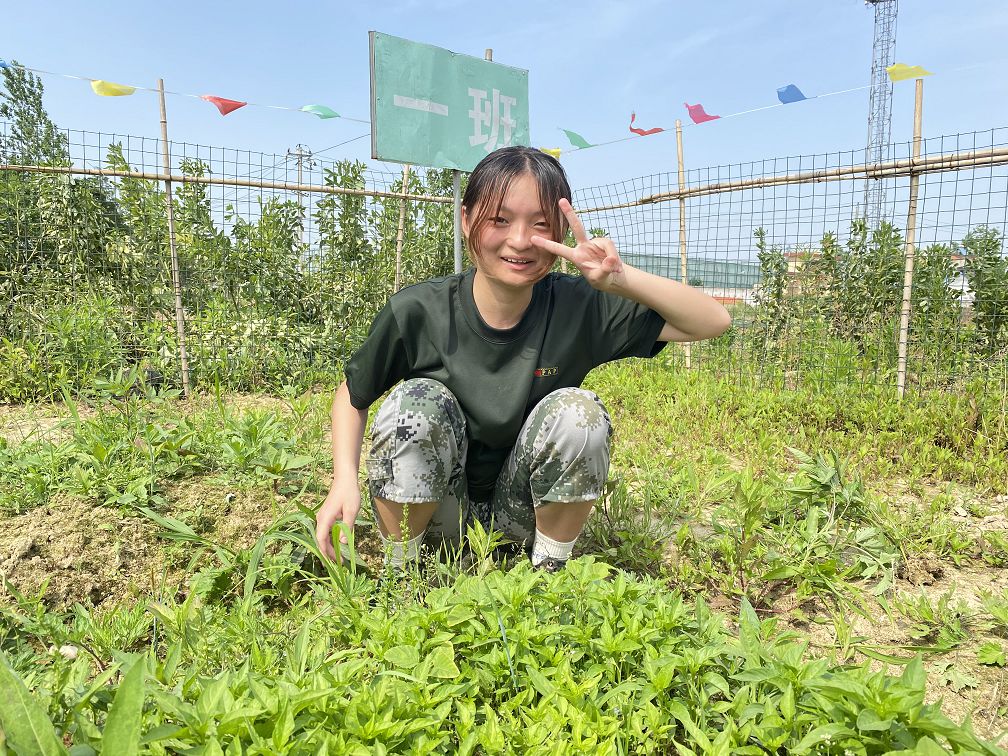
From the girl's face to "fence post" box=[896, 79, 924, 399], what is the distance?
384cm

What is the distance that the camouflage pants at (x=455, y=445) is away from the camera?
1.84m

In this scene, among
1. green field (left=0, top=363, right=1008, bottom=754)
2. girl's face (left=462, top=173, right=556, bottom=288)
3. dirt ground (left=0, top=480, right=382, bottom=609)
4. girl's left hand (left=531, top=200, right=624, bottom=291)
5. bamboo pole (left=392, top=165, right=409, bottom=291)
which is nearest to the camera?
green field (left=0, top=363, right=1008, bottom=754)

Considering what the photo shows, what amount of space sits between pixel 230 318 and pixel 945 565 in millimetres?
5053

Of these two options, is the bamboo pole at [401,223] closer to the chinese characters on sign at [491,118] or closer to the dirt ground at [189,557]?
the chinese characters on sign at [491,118]

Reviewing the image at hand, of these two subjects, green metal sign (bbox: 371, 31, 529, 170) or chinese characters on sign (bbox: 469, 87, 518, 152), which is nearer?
green metal sign (bbox: 371, 31, 529, 170)

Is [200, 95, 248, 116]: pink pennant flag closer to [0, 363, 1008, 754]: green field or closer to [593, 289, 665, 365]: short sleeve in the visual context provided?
[0, 363, 1008, 754]: green field

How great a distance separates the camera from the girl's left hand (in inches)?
64.3

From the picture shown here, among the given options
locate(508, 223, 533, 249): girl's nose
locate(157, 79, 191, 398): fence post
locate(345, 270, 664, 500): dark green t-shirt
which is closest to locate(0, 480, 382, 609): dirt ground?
locate(345, 270, 664, 500): dark green t-shirt

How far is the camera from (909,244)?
15.2 ft

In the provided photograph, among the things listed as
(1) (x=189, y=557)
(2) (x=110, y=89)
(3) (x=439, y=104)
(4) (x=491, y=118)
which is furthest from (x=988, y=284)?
(2) (x=110, y=89)

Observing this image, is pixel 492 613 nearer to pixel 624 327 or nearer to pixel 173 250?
pixel 624 327

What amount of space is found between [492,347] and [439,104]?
331cm

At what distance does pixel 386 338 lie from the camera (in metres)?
1.97

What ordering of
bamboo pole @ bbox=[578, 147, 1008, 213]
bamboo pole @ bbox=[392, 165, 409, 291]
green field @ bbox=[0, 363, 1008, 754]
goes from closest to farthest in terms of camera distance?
1. green field @ bbox=[0, 363, 1008, 754]
2. bamboo pole @ bbox=[578, 147, 1008, 213]
3. bamboo pole @ bbox=[392, 165, 409, 291]
